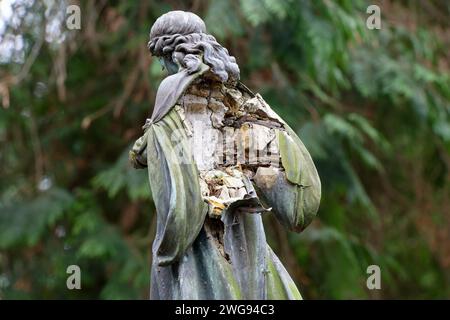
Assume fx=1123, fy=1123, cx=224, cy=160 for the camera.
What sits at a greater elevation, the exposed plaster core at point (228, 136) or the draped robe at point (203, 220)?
the exposed plaster core at point (228, 136)

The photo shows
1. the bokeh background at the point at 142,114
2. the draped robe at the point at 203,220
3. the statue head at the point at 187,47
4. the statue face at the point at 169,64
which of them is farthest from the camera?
the bokeh background at the point at 142,114

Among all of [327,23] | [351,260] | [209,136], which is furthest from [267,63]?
[209,136]

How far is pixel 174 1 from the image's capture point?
10.2 m

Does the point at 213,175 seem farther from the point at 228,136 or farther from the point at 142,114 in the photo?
the point at 142,114

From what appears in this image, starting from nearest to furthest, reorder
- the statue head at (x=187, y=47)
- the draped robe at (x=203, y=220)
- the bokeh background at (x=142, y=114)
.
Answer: the draped robe at (x=203, y=220)
the statue head at (x=187, y=47)
the bokeh background at (x=142, y=114)

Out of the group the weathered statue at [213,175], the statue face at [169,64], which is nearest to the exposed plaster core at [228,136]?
the weathered statue at [213,175]

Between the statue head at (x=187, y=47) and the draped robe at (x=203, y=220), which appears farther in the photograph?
the statue head at (x=187, y=47)

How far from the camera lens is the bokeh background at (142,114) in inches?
392

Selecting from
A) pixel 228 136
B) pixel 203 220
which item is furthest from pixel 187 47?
pixel 203 220

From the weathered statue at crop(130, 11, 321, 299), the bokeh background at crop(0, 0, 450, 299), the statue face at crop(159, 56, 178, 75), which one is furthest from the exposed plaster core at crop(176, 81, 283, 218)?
the bokeh background at crop(0, 0, 450, 299)

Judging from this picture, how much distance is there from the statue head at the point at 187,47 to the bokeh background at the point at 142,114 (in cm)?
418

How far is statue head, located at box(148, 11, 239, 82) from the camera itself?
4.92 meters

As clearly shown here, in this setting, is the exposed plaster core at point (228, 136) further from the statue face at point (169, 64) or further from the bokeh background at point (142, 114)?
the bokeh background at point (142, 114)
